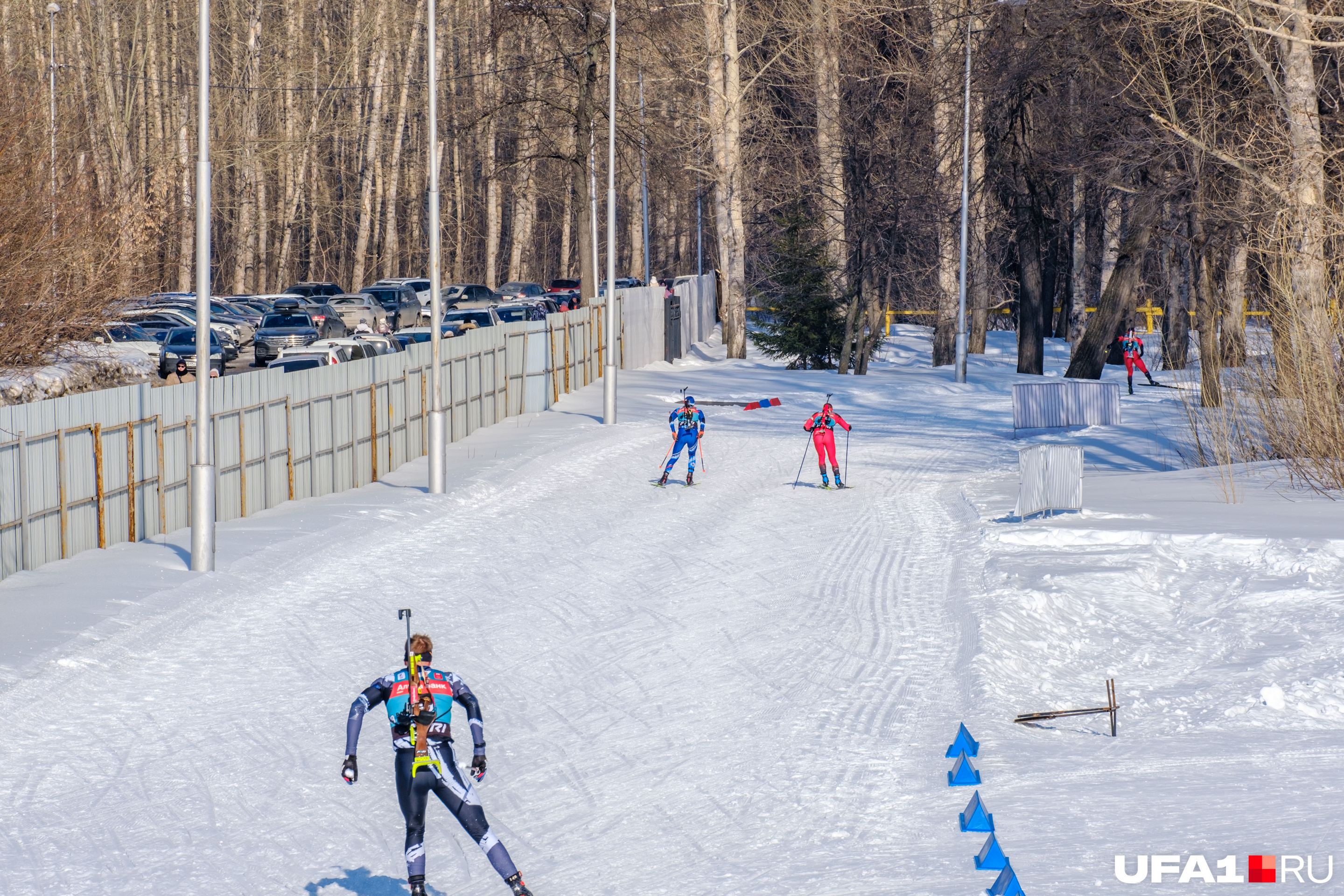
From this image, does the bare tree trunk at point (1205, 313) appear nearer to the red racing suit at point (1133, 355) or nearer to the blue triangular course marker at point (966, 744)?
the red racing suit at point (1133, 355)

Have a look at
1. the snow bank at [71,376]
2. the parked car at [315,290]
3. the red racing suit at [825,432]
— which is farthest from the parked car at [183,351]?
the parked car at [315,290]

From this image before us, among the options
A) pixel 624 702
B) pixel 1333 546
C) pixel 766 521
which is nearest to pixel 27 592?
pixel 624 702

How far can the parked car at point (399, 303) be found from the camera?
49344 mm

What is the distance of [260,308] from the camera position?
47.4 m

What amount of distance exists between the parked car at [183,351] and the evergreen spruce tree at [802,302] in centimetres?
1447

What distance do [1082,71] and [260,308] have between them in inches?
1085

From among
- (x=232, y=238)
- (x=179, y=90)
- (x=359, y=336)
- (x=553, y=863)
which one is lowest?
(x=553, y=863)

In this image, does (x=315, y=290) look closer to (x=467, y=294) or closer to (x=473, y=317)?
(x=467, y=294)

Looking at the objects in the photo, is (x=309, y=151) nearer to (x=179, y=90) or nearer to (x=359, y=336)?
(x=179, y=90)

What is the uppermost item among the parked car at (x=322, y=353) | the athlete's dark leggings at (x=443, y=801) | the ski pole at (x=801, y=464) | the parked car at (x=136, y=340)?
the parked car at (x=136, y=340)

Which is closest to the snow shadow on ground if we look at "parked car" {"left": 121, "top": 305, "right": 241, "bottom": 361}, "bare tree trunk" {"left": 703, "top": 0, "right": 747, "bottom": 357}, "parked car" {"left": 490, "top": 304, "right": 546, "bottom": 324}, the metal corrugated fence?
the metal corrugated fence

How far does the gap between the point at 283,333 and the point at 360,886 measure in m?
31.7

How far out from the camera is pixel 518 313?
45.8 meters

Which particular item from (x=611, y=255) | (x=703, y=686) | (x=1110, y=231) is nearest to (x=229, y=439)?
(x=703, y=686)
